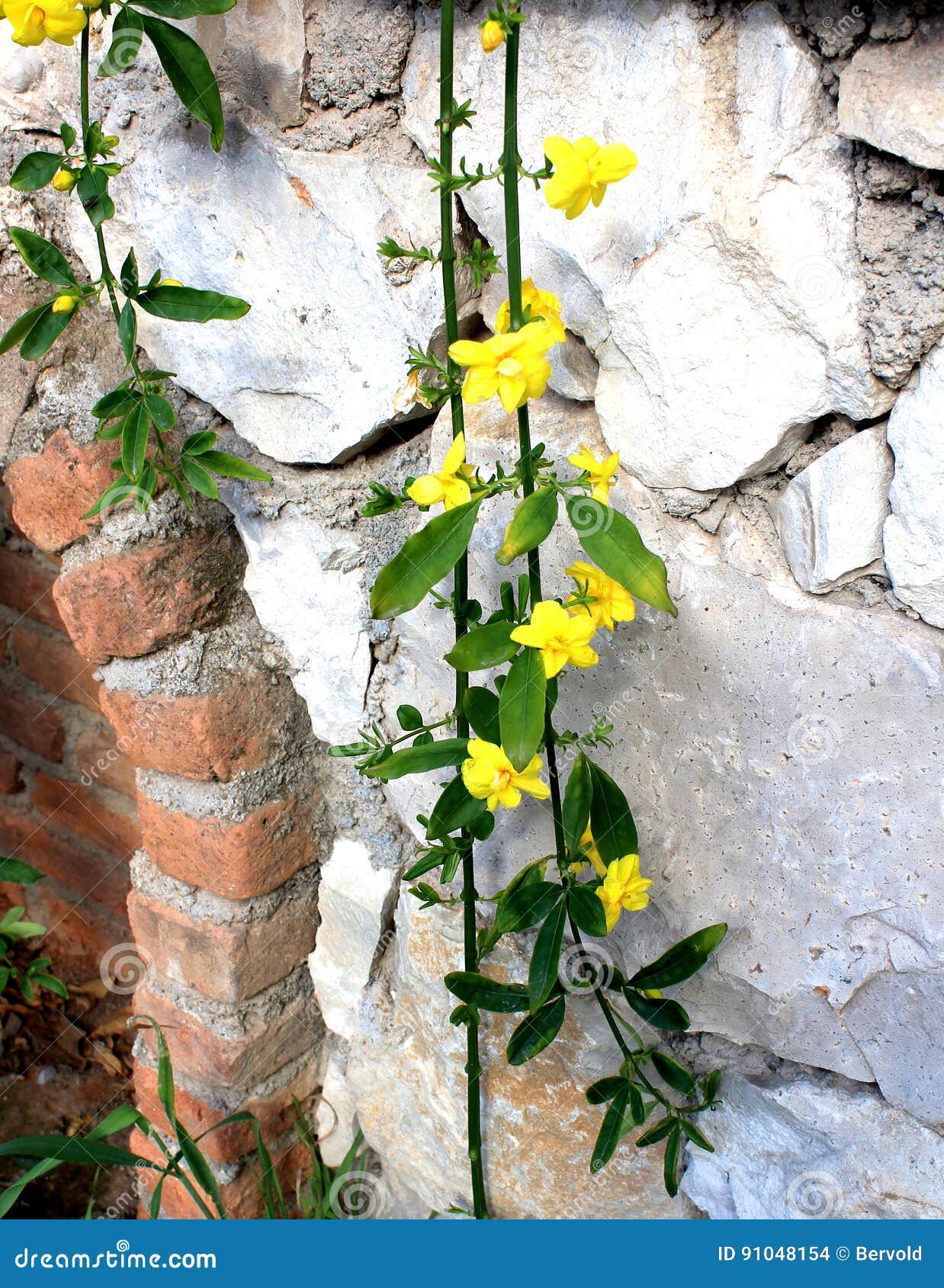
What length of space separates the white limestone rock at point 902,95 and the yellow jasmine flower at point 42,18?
1.85 feet

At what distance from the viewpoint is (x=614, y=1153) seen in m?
1.17

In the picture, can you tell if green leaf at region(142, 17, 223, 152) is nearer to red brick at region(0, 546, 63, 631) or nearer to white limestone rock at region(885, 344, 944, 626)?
white limestone rock at region(885, 344, 944, 626)

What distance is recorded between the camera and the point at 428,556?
797 mm

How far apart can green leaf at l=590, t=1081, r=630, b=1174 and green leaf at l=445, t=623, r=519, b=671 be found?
1.57 ft

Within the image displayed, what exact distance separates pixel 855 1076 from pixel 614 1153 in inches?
13.0

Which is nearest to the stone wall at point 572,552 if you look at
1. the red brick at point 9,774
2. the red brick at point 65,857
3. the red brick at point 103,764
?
the red brick at point 103,764

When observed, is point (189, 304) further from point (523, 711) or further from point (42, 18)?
point (523, 711)

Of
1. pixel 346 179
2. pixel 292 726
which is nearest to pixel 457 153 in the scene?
pixel 346 179

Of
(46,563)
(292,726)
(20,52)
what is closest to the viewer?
(20,52)

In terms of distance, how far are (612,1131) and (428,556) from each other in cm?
61

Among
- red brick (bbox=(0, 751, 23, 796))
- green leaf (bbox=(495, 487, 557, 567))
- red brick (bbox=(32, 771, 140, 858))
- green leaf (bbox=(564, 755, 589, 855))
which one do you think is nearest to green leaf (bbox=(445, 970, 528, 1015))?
green leaf (bbox=(564, 755, 589, 855))

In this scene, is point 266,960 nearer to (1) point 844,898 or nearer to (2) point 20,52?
(1) point 844,898

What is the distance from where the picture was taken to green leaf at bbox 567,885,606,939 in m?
0.89

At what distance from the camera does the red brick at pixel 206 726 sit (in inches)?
46.8
